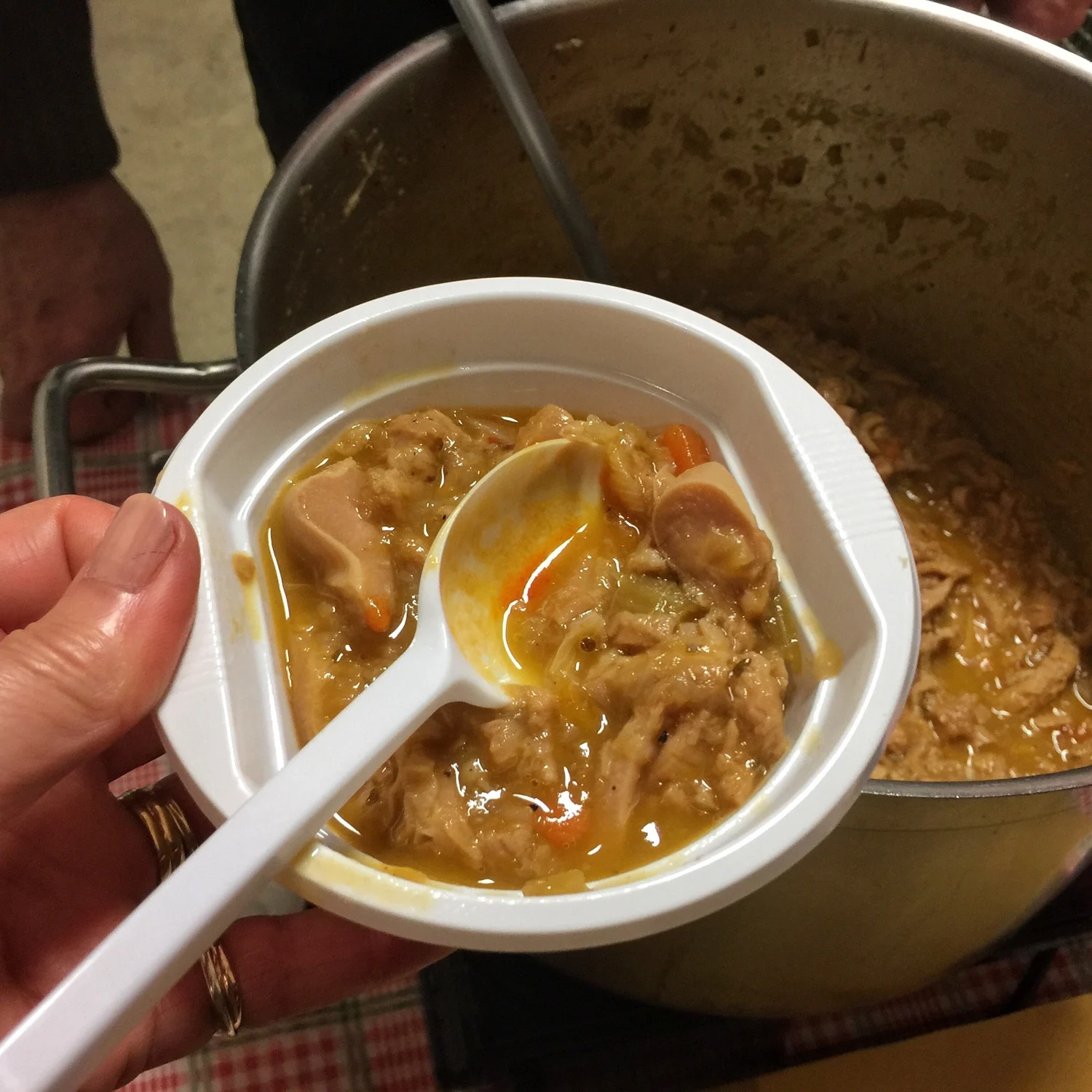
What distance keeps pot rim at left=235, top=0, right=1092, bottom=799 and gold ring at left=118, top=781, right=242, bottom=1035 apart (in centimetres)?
46

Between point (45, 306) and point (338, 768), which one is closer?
point (338, 768)

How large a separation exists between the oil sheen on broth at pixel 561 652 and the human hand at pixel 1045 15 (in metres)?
0.98

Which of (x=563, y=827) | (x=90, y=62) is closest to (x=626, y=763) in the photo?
(x=563, y=827)

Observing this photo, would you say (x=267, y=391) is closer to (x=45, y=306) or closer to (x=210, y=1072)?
(x=210, y=1072)

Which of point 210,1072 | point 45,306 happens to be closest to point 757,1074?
point 210,1072

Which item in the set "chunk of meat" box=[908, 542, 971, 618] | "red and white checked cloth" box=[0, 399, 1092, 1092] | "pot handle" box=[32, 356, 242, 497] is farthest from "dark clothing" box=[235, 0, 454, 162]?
"red and white checked cloth" box=[0, 399, 1092, 1092]

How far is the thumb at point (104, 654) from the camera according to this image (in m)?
0.59

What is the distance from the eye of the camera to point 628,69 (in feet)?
3.65

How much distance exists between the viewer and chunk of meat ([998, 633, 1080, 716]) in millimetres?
1134

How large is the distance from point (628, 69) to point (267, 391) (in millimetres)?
699

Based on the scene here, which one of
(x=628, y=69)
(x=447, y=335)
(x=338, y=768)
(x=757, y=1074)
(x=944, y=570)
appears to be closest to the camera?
(x=338, y=768)

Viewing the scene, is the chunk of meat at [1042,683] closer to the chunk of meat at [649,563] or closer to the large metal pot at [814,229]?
the large metal pot at [814,229]

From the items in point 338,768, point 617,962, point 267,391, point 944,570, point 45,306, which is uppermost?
point 267,391

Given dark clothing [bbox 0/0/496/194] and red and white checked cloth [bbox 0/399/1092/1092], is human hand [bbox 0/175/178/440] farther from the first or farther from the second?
red and white checked cloth [bbox 0/399/1092/1092]
